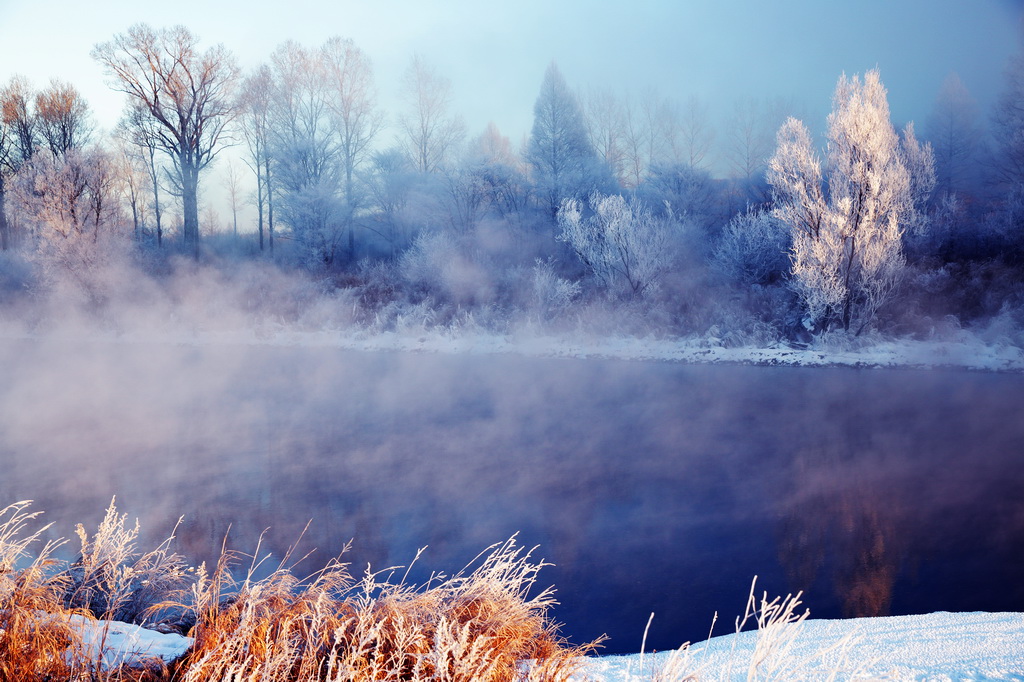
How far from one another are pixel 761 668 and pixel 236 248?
30.4 meters

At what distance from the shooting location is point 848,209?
628 inches

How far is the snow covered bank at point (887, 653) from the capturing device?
302cm

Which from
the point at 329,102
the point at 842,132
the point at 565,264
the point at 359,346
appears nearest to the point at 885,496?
the point at 842,132

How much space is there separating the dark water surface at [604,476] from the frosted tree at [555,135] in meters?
15.5

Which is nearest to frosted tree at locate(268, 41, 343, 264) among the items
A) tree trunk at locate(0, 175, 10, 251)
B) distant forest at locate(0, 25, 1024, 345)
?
distant forest at locate(0, 25, 1024, 345)

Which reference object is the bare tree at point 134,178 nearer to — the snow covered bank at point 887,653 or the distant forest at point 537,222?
the distant forest at point 537,222

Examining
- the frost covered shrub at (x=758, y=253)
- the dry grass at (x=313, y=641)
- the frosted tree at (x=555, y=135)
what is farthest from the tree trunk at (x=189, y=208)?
the dry grass at (x=313, y=641)

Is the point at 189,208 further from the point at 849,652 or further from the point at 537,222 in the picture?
the point at 849,652

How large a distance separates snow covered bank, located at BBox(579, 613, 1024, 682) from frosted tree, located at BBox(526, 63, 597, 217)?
24700 mm

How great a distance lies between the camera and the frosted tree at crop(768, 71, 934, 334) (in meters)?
15.8

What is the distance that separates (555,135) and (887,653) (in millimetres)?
27347

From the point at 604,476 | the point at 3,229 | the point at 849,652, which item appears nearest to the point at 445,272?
the point at 604,476

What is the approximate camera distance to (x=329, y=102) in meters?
28.4

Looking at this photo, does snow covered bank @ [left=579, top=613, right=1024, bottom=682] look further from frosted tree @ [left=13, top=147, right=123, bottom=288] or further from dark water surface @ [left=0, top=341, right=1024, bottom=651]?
frosted tree @ [left=13, top=147, right=123, bottom=288]
